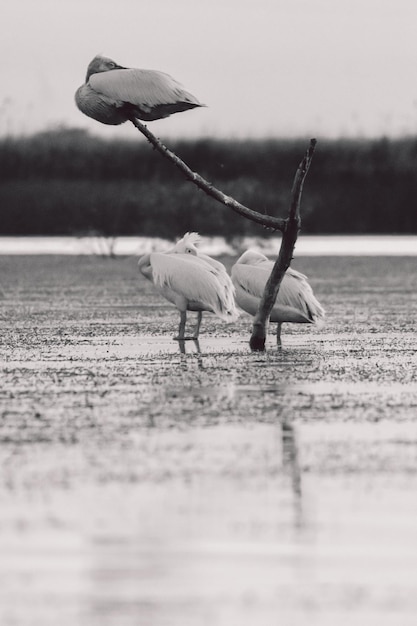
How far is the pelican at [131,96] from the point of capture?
52.1 feet

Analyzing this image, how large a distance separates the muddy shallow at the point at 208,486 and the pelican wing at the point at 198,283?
1.28 meters

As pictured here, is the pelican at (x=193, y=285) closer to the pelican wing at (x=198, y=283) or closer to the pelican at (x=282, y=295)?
the pelican wing at (x=198, y=283)

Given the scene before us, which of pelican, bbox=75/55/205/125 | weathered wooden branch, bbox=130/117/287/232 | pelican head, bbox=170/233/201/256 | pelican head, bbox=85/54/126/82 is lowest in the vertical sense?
pelican head, bbox=170/233/201/256

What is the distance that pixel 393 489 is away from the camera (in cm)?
804

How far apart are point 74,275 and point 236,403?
1376 inches

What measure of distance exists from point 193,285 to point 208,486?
10.5m

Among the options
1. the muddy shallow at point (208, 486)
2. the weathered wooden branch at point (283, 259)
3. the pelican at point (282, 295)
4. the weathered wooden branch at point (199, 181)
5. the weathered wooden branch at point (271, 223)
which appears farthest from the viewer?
the pelican at point (282, 295)

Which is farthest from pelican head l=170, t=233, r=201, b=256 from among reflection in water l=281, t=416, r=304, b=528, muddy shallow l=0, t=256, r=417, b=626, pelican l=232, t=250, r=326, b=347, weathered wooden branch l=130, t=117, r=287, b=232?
reflection in water l=281, t=416, r=304, b=528

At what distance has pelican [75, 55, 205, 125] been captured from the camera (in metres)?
15.9

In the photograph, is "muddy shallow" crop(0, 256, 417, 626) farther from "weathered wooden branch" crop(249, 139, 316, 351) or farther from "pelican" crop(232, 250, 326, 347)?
"pelican" crop(232, 250, 326, 347)

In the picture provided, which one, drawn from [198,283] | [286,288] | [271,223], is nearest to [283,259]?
[271,223]

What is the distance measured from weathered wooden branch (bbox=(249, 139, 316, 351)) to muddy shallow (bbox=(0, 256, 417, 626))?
12.4 inches

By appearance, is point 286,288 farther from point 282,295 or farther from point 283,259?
point 283,259

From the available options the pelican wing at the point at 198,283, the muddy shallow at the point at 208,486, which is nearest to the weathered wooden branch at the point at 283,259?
the muddy shallow at the point at 208,486
